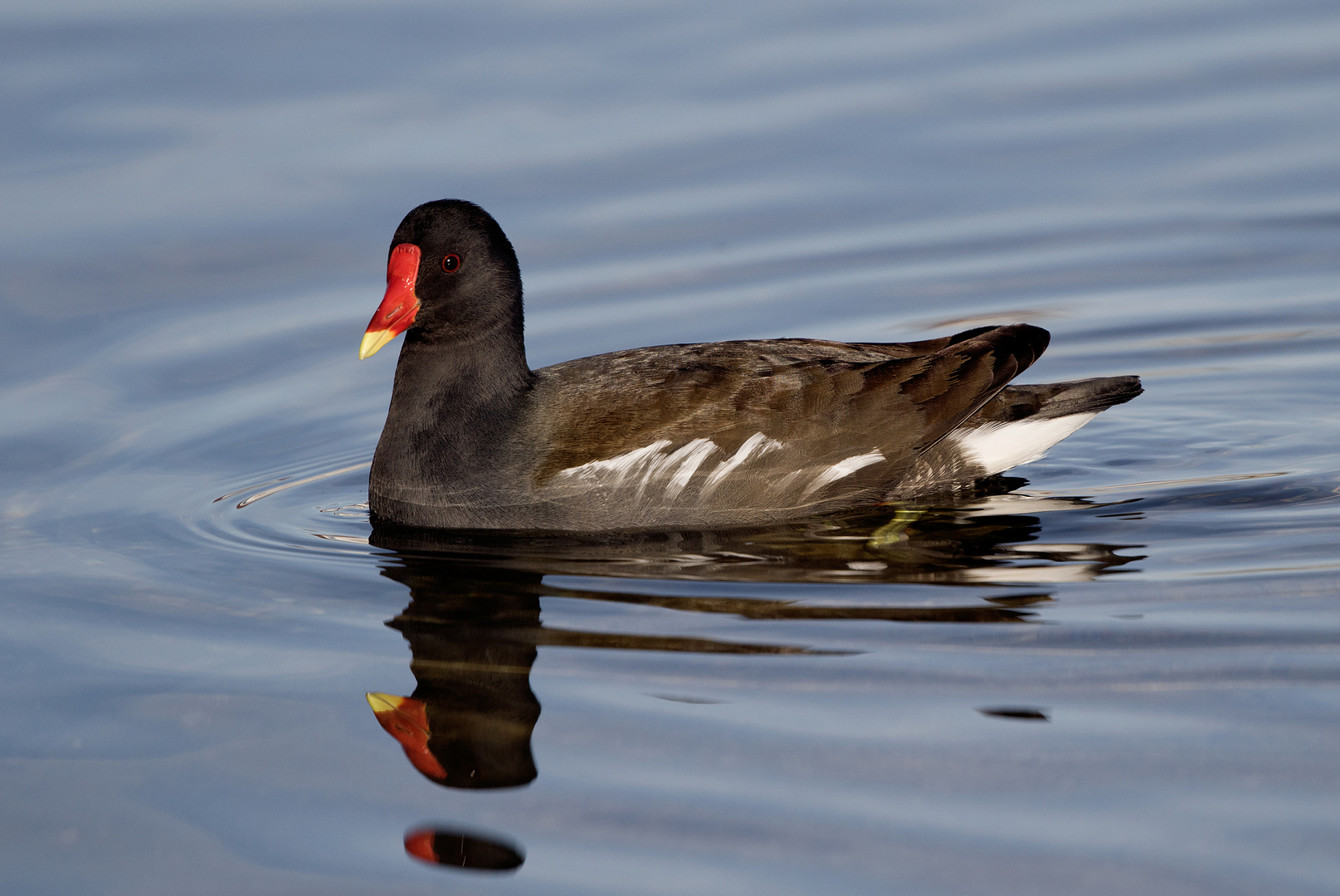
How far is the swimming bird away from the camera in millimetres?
6223

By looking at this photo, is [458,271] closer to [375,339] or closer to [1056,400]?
[375,339]

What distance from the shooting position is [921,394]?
650 cm

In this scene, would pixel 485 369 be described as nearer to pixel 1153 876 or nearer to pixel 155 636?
pixel 155 636

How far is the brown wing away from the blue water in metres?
0.38

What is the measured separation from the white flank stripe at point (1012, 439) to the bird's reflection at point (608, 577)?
0.17 m

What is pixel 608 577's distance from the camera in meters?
5.77

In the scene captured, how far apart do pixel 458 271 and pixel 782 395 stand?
1.35 metres

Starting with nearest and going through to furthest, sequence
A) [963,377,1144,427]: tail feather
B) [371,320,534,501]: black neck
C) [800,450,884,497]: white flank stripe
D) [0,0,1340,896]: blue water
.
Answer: [0,0,1340,896]: blue water, [371,320,534,501]: black neck, [800,450,884,497]: white flank stripe, [963,377,1144,427]: tail feather

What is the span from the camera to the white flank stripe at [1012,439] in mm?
6742

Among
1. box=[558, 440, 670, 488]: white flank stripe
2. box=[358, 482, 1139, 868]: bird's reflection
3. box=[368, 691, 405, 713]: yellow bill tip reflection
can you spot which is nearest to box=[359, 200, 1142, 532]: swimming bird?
box=[558, 440, 670, 488]: white flank stripe

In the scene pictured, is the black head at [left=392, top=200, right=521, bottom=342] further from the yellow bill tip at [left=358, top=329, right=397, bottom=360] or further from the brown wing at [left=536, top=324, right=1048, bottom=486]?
the brown wing at [left=536, top=324, right=1048, bottom=486]

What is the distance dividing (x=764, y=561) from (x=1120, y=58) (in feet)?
21.8

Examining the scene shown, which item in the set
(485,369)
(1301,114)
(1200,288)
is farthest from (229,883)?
(1301,114)

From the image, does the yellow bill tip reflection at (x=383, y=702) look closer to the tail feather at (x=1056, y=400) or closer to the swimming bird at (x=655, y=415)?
the swimming bird at (x=655, y=415)
